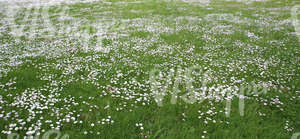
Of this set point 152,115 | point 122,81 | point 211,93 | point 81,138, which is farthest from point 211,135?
point 122,81

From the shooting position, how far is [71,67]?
915cm

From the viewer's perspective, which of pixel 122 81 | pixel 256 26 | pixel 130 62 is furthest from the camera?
pixel 256 26

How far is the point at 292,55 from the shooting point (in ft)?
36.7

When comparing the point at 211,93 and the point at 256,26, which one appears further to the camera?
the point at 256,26

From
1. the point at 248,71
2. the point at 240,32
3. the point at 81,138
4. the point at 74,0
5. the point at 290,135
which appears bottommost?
the point at 290,135

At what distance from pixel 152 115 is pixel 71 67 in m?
5.67

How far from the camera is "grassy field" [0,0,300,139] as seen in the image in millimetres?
5281

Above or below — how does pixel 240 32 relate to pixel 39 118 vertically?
above

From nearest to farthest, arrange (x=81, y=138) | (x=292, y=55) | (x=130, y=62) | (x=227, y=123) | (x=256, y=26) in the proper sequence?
(x=81, y=138)
(x=227, y=123)
(x=130, y=62)
(x=292, y=55)
(x=256, y=26)

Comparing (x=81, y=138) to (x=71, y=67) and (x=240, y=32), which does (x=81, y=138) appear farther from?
(x=240, y=32)

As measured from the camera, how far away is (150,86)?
24.9 ft

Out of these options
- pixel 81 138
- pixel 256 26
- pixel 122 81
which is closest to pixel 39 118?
pixel 81 138

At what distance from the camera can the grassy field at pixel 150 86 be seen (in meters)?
5.28

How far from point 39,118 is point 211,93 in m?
6.35
